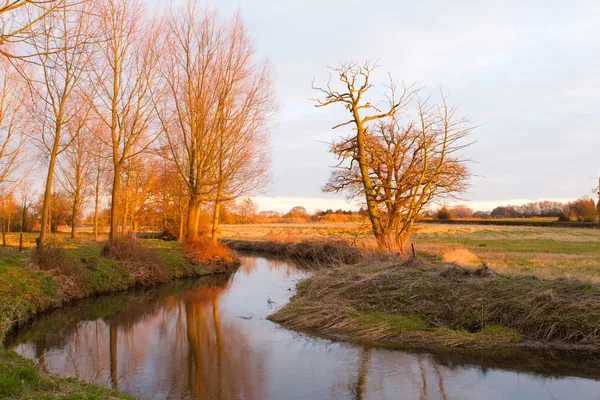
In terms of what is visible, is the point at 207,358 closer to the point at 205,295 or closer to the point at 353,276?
the point at 353,276

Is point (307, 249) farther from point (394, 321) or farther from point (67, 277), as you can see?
point (394, 321)

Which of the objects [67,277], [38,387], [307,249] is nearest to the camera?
[38,387]

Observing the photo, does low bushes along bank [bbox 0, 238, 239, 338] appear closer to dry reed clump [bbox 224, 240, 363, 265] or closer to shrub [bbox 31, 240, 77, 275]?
shrub [bbox 31, 240, 77, 275]

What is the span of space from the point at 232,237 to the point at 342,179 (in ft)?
88.9

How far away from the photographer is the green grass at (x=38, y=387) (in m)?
4.93

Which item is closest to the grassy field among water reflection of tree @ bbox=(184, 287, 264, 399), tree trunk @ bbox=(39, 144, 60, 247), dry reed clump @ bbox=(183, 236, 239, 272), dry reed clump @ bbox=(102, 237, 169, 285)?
water reflection of tree @ bbox=(184, 287, 264, 399)

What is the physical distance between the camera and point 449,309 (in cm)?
1025

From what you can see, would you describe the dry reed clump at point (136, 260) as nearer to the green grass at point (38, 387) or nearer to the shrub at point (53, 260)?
the shrub at point (53, 260)

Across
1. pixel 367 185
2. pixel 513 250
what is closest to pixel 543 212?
pixel 513 250

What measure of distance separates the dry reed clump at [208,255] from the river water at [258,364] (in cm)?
1030

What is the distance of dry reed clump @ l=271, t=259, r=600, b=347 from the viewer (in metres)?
9.19

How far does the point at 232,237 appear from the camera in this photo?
141 feet

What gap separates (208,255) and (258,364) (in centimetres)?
1585

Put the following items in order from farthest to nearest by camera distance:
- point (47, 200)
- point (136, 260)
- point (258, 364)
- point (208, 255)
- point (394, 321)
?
1. point (208, 255)
2. point (136, 260)
3. point (47, 200)
4. point (394, 321)
5. point (258, 364)
